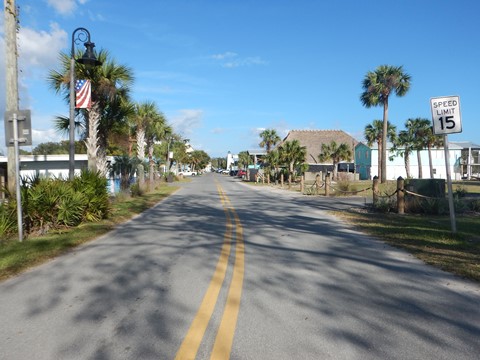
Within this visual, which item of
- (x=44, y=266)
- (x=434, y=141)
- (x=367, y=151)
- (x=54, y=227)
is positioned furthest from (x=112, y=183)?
(x=367, y=151)

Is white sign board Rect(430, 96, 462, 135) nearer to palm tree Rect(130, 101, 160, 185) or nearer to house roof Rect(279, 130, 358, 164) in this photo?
palm tree Rect(130, 101, 160, 185)

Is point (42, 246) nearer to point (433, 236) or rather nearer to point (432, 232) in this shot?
point (433, 236)

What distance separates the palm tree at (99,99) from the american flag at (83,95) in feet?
8.33

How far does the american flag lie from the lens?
48.5 feet

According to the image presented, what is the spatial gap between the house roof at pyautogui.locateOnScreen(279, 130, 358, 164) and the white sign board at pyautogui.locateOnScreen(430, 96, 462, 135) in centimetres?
5905

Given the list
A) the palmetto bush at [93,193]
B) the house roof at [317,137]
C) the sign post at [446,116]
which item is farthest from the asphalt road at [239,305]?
the house roof at [317,137]

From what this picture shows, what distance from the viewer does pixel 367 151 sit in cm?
6397

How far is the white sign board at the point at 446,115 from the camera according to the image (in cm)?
945

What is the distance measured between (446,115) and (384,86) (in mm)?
29406

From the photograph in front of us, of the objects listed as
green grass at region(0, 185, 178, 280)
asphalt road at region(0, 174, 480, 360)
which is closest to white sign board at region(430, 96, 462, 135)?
asphalt road at region(0, 174, 480, 360)

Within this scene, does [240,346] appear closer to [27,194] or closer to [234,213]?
[27,194]

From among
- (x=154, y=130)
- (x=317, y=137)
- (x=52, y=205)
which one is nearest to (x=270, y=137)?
(x=317, y=137)

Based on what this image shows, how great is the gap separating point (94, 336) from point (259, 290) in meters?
2.31

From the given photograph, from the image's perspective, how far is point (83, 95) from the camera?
49.1 ft
